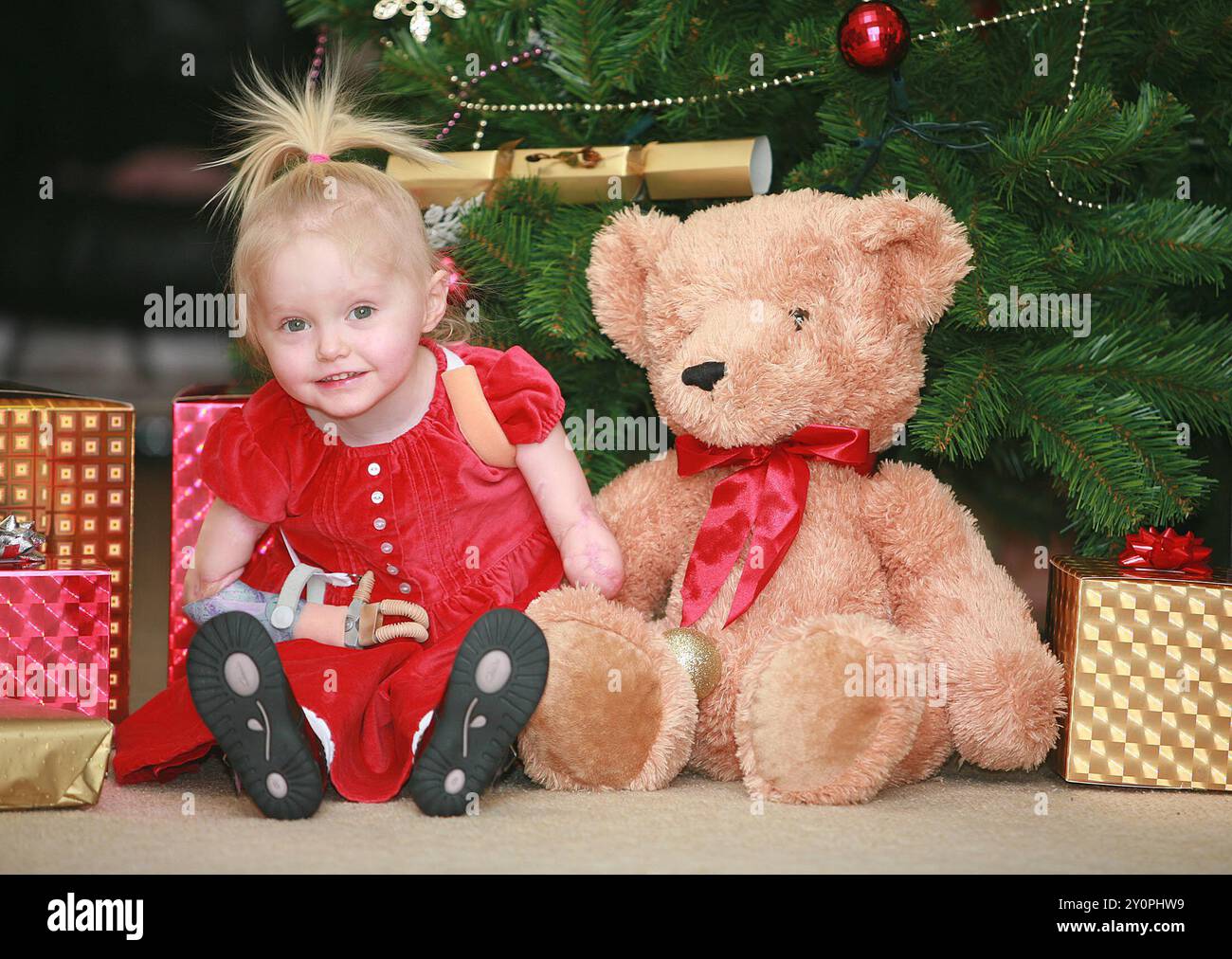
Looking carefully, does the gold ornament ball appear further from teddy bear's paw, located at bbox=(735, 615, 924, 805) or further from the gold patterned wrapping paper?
the gold patterned wrapping paper

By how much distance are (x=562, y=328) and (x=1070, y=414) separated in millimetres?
513

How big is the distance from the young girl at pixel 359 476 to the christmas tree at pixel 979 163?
0.14 metres

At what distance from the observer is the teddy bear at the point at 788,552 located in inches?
41.6

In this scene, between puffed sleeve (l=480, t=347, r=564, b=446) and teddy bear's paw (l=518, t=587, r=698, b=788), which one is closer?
teddy bear's paw (l=518, t=587, r=698, b=788)

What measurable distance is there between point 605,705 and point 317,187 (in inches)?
21.7

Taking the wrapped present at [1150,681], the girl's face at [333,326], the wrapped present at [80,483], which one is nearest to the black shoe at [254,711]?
the girl's face at [333,326]

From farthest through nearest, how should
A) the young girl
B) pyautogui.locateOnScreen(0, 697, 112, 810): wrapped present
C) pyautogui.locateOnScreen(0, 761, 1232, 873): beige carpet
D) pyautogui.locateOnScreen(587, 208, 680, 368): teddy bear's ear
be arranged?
pyautogui.locateOnScreen(587, 208, 680, 368): teddy bear's ear
the young girl
pyautogui.locateOnScreen(0, 697, 112, 810): wrapped present
pyautogui.locateOnScreen(0, 761, 1232, 873): beige carpet

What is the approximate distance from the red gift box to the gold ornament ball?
562 millimetres

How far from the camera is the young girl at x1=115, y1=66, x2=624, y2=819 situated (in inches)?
44.4

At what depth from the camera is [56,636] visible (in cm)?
121

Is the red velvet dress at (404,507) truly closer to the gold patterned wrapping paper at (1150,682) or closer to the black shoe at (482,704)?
the black shoe at (482,704)

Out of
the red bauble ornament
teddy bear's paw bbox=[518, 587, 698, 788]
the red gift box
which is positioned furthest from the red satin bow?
the red gift box

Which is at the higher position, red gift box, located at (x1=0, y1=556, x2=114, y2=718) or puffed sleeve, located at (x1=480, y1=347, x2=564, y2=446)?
puffed sleeve, located at (x1=480, y1=347, x2=564, y2=446)

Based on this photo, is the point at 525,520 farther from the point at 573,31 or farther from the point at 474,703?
the point at 573,31
